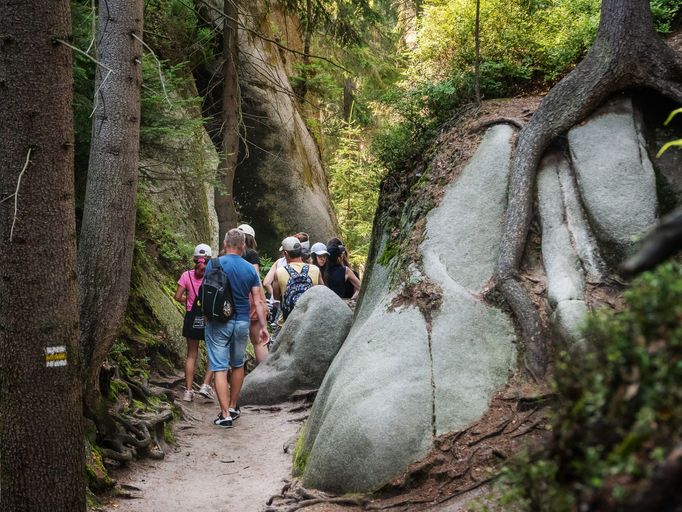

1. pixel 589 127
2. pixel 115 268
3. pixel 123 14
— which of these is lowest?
pixel 115 268

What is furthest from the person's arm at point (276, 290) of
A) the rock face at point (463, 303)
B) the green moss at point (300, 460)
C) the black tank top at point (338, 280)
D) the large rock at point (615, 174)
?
the large rock at point (615, 174)

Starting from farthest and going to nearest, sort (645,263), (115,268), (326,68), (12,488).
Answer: (326,68) < (115,268) < (12,488) < (645,263)

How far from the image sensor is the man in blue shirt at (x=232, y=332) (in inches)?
367

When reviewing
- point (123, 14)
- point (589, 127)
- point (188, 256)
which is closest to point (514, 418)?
point (589, 127)

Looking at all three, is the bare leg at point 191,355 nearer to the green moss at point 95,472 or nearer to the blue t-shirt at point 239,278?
the blue t-shirt at point 239,278

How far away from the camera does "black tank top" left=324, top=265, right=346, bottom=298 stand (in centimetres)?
1280

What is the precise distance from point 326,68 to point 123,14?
1499 centimetres

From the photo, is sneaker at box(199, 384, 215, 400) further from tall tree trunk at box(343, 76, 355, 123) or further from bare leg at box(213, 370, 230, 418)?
tall tree trunk at box(343, 76, 355, 123)

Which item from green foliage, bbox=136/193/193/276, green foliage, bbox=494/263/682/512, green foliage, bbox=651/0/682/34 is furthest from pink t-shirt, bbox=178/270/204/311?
green foliage, bbox=494/263/682/512

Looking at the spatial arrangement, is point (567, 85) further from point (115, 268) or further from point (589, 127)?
point (115, 268)

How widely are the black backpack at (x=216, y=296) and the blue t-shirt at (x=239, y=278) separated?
0.34 feet

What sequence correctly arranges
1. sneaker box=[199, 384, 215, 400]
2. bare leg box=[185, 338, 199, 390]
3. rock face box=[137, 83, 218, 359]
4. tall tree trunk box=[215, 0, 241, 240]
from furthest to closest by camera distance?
tall tree trunk box=[215, 0, 241, 240], rock face box=[137, 83, 218, 359], sneaker box=[199, 384, 215, 400], bare leg box=[185, 338, 199, 390]

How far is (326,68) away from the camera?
21.6m

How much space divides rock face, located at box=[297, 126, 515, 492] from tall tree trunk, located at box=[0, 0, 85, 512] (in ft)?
7.61
